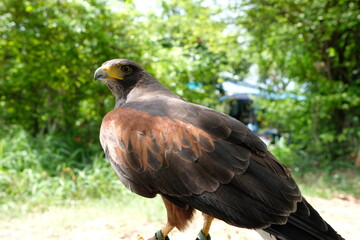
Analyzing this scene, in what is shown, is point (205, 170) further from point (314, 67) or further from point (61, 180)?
point (314, 67)

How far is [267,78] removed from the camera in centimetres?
963

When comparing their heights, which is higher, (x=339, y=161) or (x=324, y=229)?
(x=339, y=161)

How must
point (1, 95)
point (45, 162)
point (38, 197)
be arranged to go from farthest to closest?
1. point (1, 95)
2. point (45, 162)
3. point (38, 197)

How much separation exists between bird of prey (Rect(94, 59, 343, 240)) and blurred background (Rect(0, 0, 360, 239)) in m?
2.04

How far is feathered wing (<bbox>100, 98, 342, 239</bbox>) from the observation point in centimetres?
190

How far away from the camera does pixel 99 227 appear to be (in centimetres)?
367

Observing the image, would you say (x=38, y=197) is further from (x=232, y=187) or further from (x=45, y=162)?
(x=232, y=187)

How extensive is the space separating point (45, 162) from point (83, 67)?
1.76m

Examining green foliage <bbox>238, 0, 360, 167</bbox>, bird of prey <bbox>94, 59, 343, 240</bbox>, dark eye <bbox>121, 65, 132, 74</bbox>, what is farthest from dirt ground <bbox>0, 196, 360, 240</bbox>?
green foliage <bbox>238, 0, 360, 167</bbox>

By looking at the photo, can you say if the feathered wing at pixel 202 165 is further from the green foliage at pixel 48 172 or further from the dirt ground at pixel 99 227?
the green foliage at pixel 48 172

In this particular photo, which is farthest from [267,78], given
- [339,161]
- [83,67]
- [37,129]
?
[37,129]

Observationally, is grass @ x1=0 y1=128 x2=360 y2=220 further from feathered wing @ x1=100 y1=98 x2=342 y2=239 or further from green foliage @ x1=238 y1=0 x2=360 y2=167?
feathered wing @ x1=100 y1=98 x2=342 y2=239

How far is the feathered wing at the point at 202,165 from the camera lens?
1.90 meters

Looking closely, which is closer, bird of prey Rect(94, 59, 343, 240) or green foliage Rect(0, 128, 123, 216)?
bird of prey Rect(94, 59, 343, 240)
